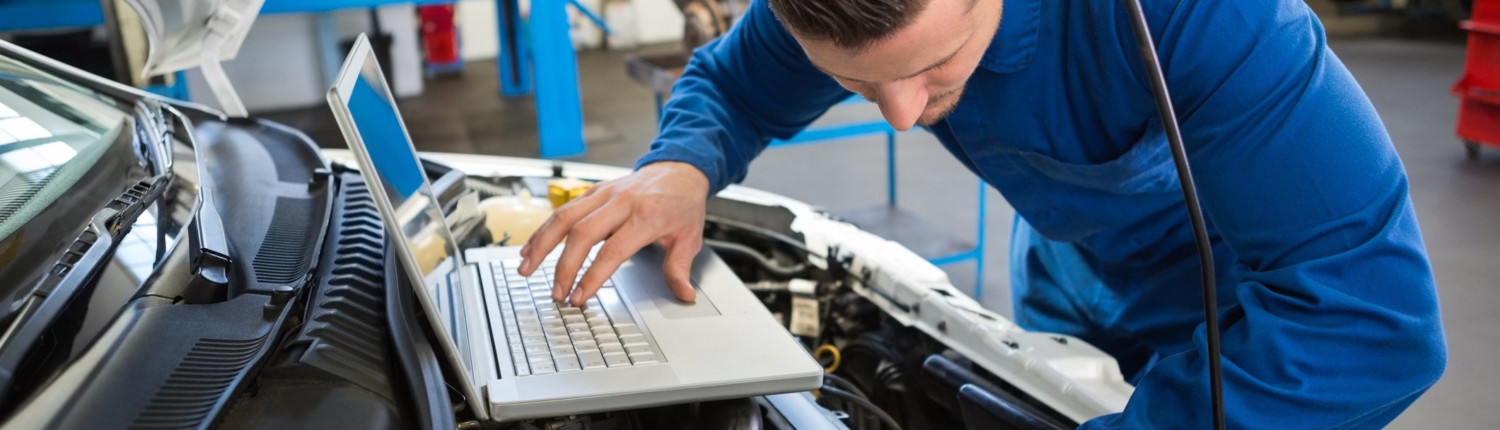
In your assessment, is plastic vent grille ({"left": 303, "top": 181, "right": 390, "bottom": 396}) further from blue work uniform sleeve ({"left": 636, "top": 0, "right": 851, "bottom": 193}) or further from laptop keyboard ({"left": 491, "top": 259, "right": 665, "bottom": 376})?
blue work uniform sleeve ({"left": 636, "top": 0, "right": 851, "bottom": 193})

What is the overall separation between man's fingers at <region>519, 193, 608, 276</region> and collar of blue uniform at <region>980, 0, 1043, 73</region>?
18.8 inches

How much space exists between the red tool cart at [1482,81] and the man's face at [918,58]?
3720 mm

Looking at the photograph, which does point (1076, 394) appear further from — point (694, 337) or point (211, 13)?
point (211, 13)

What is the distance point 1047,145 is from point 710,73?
0.51 meters

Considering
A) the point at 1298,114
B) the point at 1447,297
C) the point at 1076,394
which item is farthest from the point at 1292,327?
the point at 1447,297

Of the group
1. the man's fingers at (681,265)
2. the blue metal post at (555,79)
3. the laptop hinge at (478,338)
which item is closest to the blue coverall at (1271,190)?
the man's fingers at (681,265)

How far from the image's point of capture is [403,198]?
108 centimetres

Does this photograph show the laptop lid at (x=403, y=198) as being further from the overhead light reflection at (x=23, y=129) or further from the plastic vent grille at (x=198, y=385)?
the overhead light reflection at (x=23, y=129)

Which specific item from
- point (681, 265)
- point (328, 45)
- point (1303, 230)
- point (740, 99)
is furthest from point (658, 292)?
point (328, 45)

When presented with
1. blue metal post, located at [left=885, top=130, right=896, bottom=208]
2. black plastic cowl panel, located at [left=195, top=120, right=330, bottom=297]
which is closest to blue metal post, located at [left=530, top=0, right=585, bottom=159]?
blue metal post, located at [left=885, top=130, right=896, bottom=208]

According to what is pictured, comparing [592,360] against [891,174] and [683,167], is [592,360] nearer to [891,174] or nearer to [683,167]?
[683,167]

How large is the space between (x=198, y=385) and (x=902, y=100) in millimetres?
586

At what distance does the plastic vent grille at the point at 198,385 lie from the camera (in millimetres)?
665

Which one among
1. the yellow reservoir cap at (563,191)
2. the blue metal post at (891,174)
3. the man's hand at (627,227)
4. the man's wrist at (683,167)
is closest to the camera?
the man's hand at (627,227)
